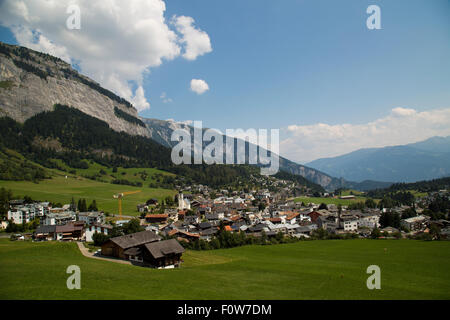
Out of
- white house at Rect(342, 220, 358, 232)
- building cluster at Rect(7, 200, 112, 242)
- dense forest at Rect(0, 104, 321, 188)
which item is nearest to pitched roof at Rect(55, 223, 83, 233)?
building cluster at Rect(7, 200, 112, 242)

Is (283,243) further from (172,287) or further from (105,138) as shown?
(105,138)

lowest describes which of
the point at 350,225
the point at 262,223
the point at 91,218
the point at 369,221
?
the point at 350,225

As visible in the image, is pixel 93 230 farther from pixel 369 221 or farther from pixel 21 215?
pixel 369 221

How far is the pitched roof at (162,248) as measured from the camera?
26.7 meters

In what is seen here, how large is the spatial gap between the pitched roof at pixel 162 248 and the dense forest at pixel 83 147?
4609 inches

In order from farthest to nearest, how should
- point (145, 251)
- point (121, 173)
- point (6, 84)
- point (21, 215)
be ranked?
point (6, 84) → point (121, 173) → point (21, 215) → point (145, 251)

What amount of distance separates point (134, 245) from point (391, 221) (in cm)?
6260

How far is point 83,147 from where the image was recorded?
161 metres

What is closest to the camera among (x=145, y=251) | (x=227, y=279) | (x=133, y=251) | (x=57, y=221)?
(x=227, y=279)

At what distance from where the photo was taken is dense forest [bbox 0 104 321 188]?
139775mm

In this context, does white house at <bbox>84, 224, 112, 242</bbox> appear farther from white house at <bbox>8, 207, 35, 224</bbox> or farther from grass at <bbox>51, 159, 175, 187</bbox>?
grass at <bbox>51, 159, 175, 187</bbox>

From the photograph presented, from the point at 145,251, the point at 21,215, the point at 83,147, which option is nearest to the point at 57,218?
the point at 21,215

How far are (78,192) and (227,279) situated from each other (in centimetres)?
9445

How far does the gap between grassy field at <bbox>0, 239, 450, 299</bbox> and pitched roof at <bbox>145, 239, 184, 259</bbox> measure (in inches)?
106
